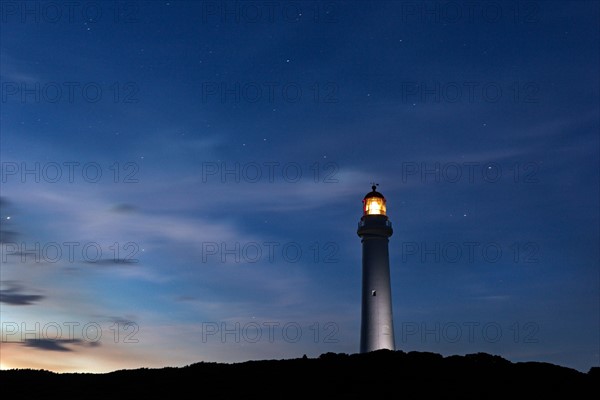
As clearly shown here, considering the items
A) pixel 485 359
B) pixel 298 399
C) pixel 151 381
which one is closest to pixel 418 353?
pixel 485 359

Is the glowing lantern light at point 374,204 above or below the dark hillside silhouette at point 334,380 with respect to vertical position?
above

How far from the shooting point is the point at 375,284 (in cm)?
5128

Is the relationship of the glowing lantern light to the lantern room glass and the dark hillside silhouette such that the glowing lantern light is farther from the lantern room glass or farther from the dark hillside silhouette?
the dark hillside silhouette

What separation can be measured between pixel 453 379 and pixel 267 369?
8941 millimetres

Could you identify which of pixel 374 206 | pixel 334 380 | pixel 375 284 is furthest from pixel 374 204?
pixel 334 380

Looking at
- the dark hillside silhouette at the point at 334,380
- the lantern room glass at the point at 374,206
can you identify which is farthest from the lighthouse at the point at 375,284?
the dark hillside silhouette at the point at 334,380

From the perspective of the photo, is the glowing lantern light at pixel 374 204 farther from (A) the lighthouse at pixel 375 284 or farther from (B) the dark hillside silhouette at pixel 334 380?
(B) the dark hillside silhouette at pixel 334 380

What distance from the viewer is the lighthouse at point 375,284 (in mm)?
50594

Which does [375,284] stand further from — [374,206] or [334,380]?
[334,380]

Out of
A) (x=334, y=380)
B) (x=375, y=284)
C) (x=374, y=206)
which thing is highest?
(x=374, y=206)

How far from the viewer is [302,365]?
36906 mm

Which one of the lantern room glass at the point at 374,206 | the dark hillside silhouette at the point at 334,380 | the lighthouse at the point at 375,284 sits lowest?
the dark hillside silhouette at the point at 334,380

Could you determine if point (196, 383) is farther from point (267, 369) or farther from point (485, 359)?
point (485, 359)

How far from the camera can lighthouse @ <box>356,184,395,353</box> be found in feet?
166
